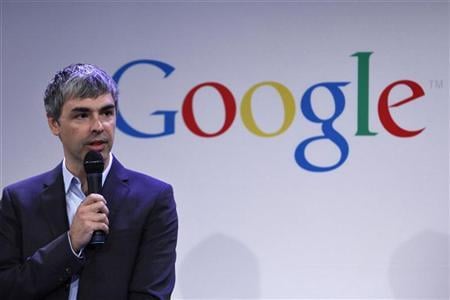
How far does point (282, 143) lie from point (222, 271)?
759 millimetres

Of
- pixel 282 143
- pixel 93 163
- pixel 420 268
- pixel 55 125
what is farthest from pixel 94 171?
pixel 420 268

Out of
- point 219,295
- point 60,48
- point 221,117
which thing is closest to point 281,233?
point 219,295

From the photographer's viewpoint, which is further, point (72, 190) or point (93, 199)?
point (72, 190)

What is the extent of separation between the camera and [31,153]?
3736 millimetres

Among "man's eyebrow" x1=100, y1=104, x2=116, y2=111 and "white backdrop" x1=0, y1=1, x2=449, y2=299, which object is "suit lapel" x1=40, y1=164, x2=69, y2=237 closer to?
"man's eyebrow" x1=100, y1=104, x2=116, y2=111

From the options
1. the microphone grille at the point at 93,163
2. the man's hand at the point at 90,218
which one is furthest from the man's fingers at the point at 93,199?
the microphone grille at the point at 93,163

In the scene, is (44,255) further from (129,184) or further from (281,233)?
(281,233)

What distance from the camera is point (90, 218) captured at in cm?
178

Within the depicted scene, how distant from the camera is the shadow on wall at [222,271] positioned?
11.9ft

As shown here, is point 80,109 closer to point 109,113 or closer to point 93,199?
point 109,113

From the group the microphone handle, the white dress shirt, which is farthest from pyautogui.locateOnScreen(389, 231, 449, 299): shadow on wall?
the microphone handle

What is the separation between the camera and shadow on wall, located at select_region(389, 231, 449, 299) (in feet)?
11.7

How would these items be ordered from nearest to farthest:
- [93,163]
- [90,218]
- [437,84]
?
1. [90,218]
2. [93,163]
3. [437,84]

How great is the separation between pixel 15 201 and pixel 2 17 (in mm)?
2029
